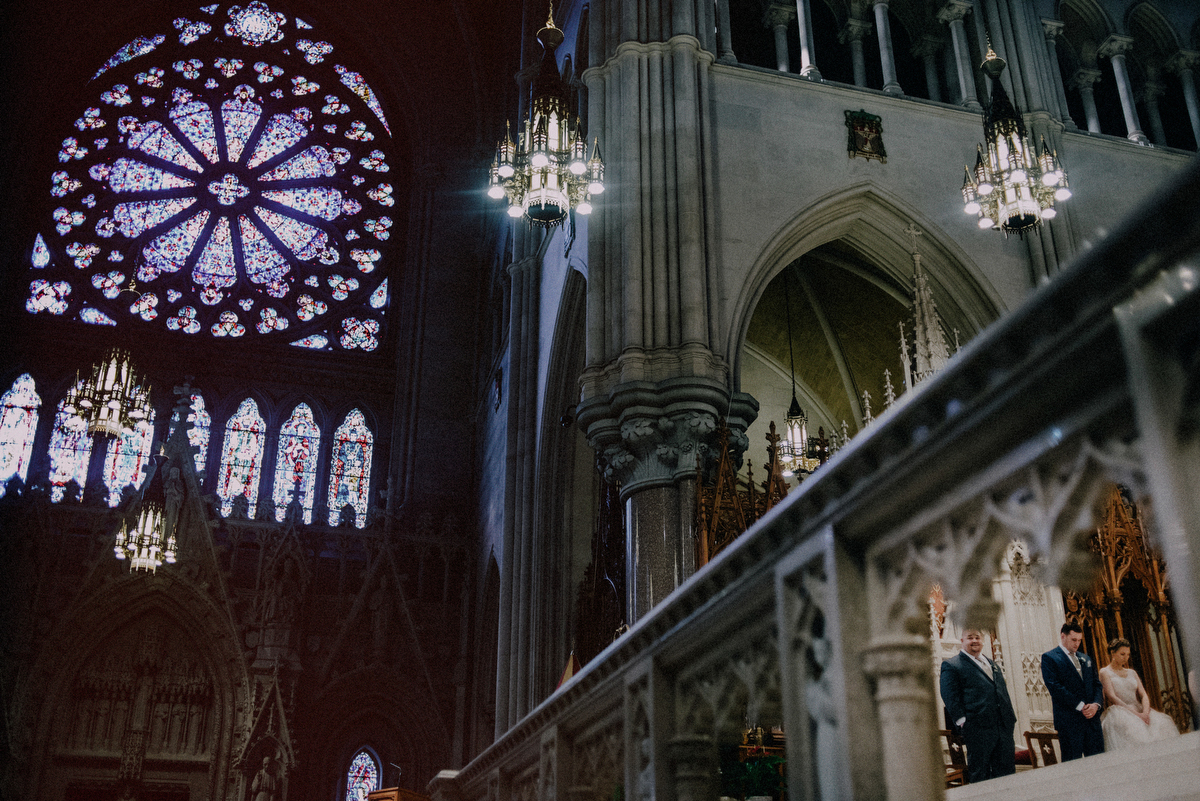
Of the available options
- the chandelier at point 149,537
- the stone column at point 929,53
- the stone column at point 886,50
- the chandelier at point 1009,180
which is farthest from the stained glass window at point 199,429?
the chandelier at point 1009,180

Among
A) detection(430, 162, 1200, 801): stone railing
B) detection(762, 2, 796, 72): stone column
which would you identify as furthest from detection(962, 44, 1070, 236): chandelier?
detection(430, 162, 1200, 801): stone railing

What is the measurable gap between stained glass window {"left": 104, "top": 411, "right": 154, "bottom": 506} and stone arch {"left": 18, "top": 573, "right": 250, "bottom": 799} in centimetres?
216

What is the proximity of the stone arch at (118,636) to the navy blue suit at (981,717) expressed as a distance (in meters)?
11.8

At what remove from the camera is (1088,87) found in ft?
48.0

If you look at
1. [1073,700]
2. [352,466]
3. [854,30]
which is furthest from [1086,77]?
[352,466]

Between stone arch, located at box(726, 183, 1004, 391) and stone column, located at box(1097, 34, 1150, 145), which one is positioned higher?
stone column, located at box(1097, 34, 1150, 145)

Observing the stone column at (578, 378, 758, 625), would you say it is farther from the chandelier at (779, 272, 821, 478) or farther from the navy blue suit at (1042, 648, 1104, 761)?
the navy blue suit at (1042, 648, 1104, 761)

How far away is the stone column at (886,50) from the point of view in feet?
43.5

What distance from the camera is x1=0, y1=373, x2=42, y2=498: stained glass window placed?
1798 centimetres

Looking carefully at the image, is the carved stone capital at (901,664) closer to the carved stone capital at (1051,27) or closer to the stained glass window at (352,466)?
the carved stone capital at (1051,27)

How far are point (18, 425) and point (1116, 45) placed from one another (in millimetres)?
16598

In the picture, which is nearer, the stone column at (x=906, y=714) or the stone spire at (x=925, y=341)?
the stone column at (x=906, y=714)

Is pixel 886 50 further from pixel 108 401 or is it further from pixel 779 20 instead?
pixel 108 401

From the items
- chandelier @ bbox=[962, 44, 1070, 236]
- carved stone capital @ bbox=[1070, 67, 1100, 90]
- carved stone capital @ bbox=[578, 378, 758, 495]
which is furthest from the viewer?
carved stone capital @ bbox=[1070, 67, 1100, 90]
